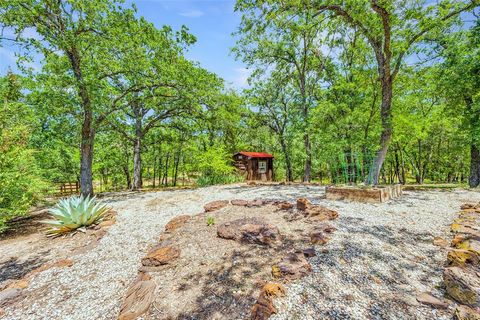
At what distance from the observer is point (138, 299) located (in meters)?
2.23

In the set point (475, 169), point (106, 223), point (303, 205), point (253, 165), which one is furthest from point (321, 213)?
point (253, 165)

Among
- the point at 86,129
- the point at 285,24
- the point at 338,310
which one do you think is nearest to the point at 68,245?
the point at 338,310

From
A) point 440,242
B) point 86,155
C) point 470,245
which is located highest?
point 86,155

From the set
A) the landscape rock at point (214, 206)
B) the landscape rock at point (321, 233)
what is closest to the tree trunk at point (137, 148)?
the landscape rock at point (214, 206)

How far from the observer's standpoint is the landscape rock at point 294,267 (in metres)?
2.41

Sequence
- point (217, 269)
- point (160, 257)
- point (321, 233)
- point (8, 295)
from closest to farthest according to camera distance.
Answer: point (8, 295)
point (217, 269)
point (160, 257)
point (321, 233)

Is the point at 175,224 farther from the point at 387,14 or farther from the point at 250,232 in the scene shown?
the point at 387,14

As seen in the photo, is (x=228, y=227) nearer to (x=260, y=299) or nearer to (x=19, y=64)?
(x=260, y=299)

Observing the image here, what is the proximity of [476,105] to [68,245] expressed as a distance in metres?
12.9

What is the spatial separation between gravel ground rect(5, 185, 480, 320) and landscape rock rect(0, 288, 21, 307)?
0.13 meters

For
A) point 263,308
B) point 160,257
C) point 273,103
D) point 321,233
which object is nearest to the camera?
point 263,308

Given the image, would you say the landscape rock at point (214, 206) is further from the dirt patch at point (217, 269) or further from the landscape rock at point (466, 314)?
the landscape rock at point (466, 314)

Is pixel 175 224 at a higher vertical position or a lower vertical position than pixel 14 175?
lower

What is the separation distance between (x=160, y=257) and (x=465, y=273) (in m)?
3.74
